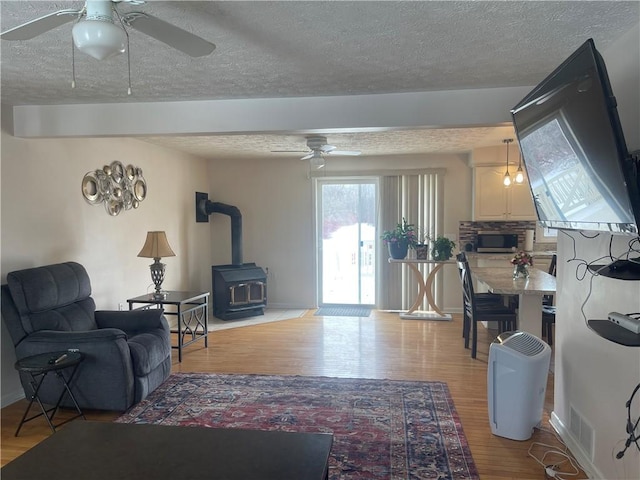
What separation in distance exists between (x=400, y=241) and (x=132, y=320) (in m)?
3.53

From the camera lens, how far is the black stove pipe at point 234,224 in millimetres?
6555

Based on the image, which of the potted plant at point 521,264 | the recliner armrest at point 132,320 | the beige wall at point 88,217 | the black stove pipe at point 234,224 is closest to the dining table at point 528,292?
the potted plant at point 521,264

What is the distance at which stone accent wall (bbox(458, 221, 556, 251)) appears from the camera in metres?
6.19

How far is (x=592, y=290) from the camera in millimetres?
2432

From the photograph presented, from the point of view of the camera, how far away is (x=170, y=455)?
1377 mm

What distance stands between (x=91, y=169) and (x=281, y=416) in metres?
2.96

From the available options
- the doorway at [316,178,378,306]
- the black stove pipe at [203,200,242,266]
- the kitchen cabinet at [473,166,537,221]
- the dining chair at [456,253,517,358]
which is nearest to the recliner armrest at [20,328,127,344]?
the dining chair at [456,253,517,358]

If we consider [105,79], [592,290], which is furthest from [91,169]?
[592,290]

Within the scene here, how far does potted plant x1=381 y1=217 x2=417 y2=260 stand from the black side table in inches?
158

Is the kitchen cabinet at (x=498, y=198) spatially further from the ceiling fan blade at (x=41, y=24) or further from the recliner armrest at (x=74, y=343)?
the ceiling fan blade at (x=41, y=24)

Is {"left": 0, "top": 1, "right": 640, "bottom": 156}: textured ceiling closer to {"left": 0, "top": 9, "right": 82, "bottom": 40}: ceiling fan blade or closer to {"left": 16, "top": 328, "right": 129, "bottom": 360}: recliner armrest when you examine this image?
{"left": 0, "top": 9, "right": 82, "bottom": 40}: ceiling fan blade

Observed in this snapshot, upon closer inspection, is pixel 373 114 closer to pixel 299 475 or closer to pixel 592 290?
pixel 592 290

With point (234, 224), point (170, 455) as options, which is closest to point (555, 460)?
point (170, 455)

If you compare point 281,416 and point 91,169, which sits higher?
point 91,169
